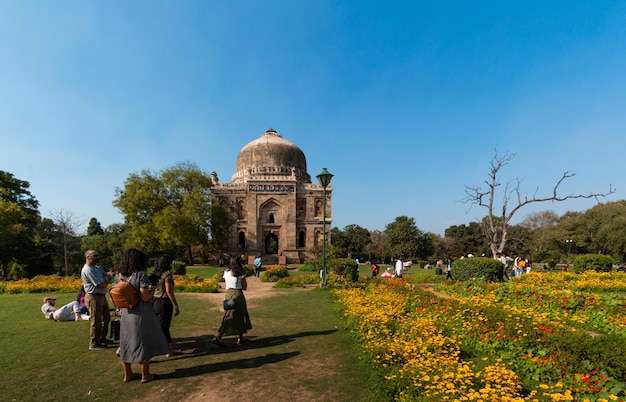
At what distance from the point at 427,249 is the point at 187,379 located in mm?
40313

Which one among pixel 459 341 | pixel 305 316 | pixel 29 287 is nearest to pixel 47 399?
pixel 305 316

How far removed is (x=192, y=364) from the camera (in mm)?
4707

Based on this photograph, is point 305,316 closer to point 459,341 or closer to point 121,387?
point 459,341

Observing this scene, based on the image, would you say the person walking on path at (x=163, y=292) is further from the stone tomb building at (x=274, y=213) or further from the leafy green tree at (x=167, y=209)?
the stone tomb building at (x=274, y=213)

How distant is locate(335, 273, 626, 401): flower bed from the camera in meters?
3.54

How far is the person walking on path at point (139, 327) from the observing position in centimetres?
395

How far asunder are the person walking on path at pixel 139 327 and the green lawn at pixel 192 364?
360 millimetres

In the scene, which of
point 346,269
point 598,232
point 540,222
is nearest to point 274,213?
point 346,269

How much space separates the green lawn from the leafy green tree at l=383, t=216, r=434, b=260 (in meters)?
32.7

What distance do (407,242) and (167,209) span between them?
26.8 metres

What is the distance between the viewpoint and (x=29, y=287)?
40.2ft

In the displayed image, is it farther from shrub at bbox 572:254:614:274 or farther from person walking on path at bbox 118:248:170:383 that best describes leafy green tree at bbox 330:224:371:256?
person walking on path at bbox 118:248:170:383

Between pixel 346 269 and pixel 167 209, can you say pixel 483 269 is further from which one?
pixel 167 209

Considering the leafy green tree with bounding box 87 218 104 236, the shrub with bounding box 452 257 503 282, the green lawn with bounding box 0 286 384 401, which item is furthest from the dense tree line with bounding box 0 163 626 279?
the leafy green tree with bounding box 87 218 104 236
